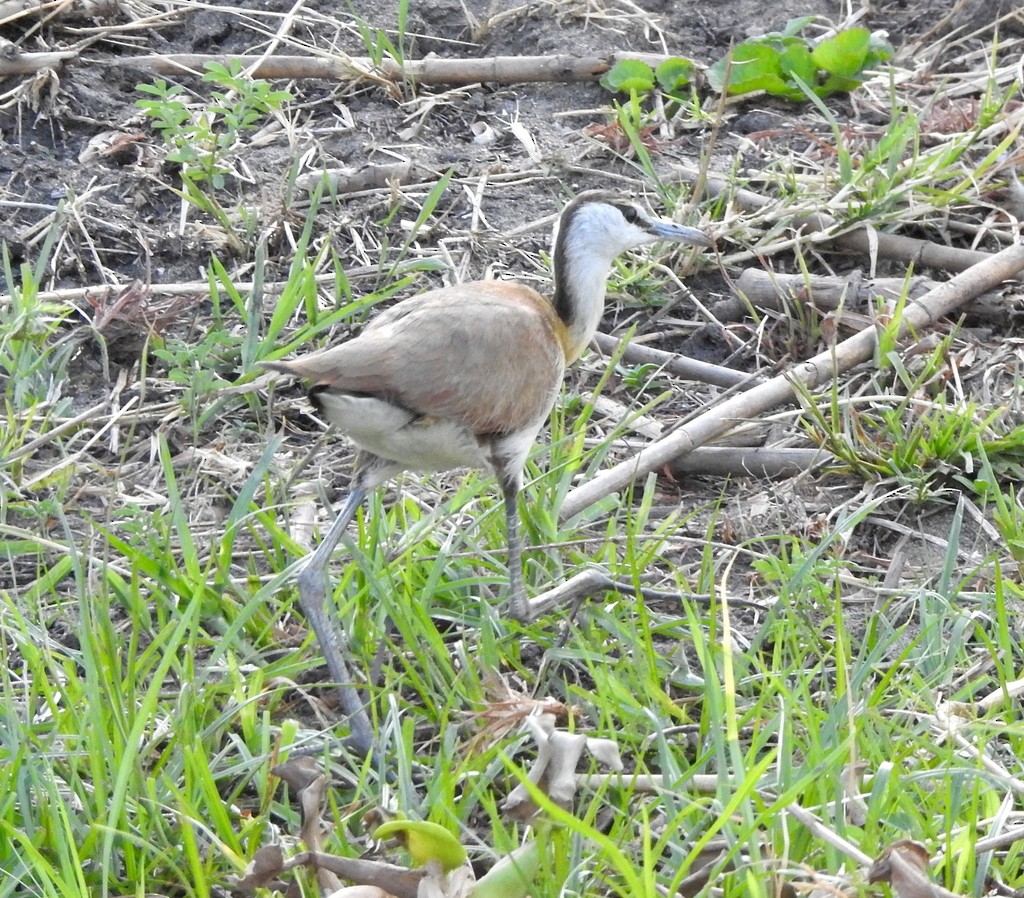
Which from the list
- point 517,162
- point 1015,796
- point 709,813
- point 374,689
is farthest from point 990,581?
point 517,162

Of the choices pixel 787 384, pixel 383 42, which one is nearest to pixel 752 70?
pixel 383 42

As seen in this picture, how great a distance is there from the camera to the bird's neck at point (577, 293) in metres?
3.98

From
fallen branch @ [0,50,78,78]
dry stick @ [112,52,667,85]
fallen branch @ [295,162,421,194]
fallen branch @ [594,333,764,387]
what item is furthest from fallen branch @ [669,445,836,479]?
fallen branch @ [0,50,78,78]

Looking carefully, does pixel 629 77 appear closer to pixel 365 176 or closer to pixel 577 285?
pixel 365 176

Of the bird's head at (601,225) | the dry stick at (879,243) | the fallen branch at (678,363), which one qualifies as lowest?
the fallen branch at (678,363)

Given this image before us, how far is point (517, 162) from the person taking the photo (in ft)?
18.2

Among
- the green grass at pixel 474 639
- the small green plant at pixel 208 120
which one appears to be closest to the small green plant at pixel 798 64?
the green grass at pixel 474 639

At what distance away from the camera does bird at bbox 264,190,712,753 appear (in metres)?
3.30

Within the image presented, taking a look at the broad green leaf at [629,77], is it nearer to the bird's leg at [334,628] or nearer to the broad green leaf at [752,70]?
the broad green leaf at [752,70]

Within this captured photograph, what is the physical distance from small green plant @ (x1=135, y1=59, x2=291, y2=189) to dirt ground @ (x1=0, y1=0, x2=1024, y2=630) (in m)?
0.16

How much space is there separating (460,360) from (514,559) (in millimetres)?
546

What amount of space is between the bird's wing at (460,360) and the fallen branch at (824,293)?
1.23 metres

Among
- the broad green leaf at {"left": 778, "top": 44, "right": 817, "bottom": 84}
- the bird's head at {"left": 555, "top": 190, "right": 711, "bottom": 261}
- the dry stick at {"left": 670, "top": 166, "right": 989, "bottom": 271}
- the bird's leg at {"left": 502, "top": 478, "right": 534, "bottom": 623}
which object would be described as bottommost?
the bird's leg at {"left": 502, "top": 478, "right": 534, "bottom": 623}

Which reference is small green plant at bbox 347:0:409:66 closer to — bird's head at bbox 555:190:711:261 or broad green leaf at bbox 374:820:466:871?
bird's head at bbox 555:190:711:261
